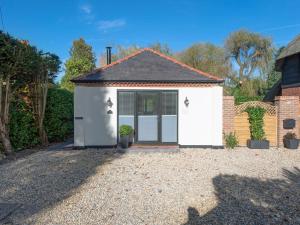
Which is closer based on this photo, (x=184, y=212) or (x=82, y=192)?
(x=184, y=212)

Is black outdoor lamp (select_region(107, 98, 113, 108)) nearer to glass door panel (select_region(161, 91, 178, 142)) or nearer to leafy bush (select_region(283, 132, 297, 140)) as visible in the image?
glass door panel (select_region(161, 91, 178, 142))

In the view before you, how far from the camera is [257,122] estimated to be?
1010cm

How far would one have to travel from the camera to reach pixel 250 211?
4074 mm

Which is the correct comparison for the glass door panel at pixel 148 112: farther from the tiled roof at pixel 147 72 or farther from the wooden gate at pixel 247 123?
the wooden gate at pixel 247 123

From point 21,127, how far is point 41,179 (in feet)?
13.6

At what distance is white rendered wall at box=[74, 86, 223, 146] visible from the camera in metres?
9.91

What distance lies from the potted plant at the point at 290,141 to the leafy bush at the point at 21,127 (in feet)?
33.3

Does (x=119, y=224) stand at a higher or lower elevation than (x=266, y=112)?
lower

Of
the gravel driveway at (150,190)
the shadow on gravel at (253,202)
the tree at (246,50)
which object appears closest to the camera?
the shadow on gravel at (253,202)

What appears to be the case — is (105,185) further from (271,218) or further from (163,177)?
(271,218)

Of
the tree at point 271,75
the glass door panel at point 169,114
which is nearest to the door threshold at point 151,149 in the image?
the glass door panel at point 169,114

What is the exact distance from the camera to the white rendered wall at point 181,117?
991cm

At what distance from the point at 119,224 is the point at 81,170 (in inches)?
130

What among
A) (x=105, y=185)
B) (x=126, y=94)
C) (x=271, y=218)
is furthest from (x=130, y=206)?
(x=126, y=94)
